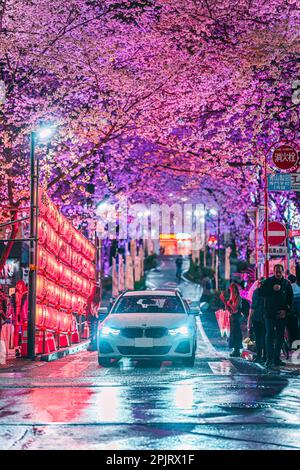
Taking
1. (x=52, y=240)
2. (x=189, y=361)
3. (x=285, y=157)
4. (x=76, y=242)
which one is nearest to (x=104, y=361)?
(x=189, y=361)

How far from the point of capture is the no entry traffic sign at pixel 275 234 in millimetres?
24562

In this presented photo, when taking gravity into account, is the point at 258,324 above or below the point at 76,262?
below

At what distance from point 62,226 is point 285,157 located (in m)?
7.21

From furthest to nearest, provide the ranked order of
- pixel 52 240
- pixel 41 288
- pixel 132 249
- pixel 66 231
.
A: 1. pixel 132 249
2. pixel 66 231
3. pixel 52 240
4. pixel 41 288

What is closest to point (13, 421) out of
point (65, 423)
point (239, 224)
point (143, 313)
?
point (65, 423)

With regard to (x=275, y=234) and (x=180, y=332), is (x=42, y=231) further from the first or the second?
(x=180, y=332)

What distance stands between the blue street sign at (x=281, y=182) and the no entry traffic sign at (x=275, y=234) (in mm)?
1704

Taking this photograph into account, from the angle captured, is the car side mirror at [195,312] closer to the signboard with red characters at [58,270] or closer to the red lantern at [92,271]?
the signboard with red characters at [58,270]

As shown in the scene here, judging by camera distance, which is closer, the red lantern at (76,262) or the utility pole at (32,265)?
the utility pole at (32,265)

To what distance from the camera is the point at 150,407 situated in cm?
1106

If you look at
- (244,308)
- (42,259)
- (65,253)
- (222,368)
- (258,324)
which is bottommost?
(222,368)

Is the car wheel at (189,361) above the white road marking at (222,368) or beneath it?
above

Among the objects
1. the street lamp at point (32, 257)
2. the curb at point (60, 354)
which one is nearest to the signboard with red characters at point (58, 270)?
the street lamp at point (32, 257)

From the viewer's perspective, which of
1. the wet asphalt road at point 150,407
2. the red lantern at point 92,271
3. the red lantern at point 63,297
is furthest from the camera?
the red lantern at point 92,271
